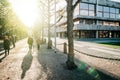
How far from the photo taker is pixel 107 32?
56750 mm

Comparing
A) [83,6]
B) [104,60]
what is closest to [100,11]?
[83,6]

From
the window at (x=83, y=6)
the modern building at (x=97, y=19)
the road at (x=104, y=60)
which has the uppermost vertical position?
the window at (x=83, y=6)

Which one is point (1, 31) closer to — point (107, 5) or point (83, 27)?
point (83, 27)

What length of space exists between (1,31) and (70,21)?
3384 cm

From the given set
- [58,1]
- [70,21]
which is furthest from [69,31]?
[58,1]


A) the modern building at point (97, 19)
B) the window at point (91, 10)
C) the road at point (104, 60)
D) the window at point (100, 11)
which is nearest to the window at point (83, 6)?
the modern building at point (97, 19)

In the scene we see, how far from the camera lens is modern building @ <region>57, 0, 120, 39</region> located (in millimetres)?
49438

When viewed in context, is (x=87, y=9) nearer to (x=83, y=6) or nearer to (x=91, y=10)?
(x=91, y=10)

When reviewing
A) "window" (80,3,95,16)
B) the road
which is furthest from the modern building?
the road

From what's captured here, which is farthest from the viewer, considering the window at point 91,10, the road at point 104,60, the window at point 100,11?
the window at point 100,11

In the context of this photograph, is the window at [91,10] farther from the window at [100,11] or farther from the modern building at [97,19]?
the window at [100,11]

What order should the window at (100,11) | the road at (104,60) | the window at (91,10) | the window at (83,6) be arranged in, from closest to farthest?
the road at (104,60) → the window at (83,6) → the window at (91,10) → the window at (100,11)

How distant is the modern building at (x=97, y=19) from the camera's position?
4944cm

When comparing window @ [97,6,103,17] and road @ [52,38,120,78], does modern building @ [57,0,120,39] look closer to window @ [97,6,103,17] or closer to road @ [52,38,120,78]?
window @ [97,6,103,17]
